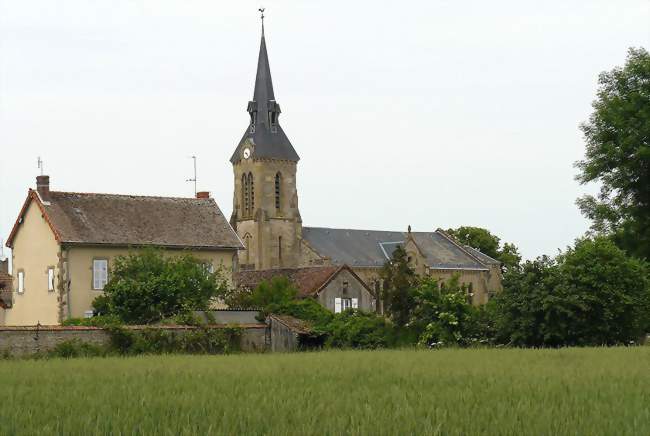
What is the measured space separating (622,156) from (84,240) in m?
25.5

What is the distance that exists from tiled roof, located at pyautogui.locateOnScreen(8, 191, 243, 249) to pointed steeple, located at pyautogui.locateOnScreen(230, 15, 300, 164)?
4364 cm

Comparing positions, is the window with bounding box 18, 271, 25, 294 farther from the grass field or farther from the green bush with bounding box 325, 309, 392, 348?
the grass field

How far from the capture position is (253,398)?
54.4 ft

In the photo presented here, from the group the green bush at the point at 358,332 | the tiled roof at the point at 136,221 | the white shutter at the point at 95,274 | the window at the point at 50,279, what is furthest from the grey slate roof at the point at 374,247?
the green bush at the point at 358,332

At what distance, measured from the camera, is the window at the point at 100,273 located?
5044 cm

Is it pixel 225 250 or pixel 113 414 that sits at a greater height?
pixel 225 250

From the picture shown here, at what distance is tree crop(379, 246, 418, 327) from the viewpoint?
42938 millimetres

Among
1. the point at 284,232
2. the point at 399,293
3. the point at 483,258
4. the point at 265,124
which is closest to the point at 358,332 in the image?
the point at 399,293

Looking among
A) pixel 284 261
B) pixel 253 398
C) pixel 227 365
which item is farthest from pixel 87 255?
pixel 284 261

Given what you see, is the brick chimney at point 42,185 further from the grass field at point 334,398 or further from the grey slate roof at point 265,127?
the grey slate roof at point 265,127

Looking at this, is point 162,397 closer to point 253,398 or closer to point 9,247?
point 253,398

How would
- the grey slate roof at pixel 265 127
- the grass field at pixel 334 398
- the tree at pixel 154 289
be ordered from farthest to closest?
1. the grey slate roof at pixel 265 127
2. the tree at pixel 154 289
3. the grass field at pixel 334 398

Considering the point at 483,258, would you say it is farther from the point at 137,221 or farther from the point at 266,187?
the point at 137,221

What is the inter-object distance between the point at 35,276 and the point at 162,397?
3685 cm
